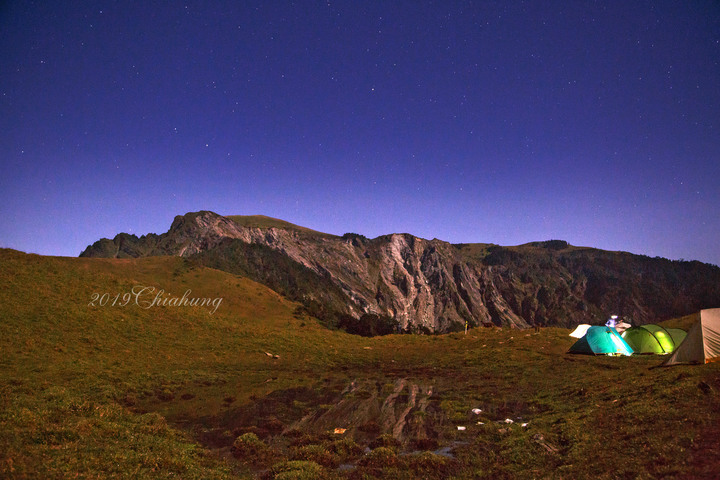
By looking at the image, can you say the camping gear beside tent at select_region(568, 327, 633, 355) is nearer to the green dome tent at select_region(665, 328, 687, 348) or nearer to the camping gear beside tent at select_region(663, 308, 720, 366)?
the green dome tent at select_region(665, 328, 687, 348)

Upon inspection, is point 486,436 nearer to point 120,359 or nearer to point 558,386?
point 558,386

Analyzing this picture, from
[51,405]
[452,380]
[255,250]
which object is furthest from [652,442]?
[255,250]

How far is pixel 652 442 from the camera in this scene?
35.0ft

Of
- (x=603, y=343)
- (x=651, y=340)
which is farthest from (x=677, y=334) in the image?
(x=603, y=343)

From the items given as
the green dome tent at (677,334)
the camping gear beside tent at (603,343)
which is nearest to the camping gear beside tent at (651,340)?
the green dome tent at (677,334)

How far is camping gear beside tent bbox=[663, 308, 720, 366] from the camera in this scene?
1975 cm

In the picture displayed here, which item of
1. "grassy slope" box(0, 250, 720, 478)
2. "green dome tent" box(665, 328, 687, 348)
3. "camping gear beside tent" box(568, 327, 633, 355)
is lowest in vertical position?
"grassy slope" box(0, 250, 720, 478)

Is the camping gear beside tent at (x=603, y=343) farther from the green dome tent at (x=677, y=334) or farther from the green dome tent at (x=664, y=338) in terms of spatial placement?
the green dome tent at (x=677, y=334)

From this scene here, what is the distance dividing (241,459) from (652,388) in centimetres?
1699

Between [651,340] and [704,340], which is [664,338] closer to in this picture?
[651,340]

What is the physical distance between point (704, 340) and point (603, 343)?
44.0 feet

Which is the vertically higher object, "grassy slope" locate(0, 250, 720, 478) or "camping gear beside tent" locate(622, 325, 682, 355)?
"camping gear beside tent" locate(622, 325, 682, 355)

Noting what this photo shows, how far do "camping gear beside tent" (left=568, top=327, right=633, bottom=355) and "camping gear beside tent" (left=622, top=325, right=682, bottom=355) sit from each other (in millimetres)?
764

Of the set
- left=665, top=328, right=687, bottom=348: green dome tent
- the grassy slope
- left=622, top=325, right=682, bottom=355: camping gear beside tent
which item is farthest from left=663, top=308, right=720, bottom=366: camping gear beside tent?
left=665, top=328, right=687, bottom=348: green dome tent
